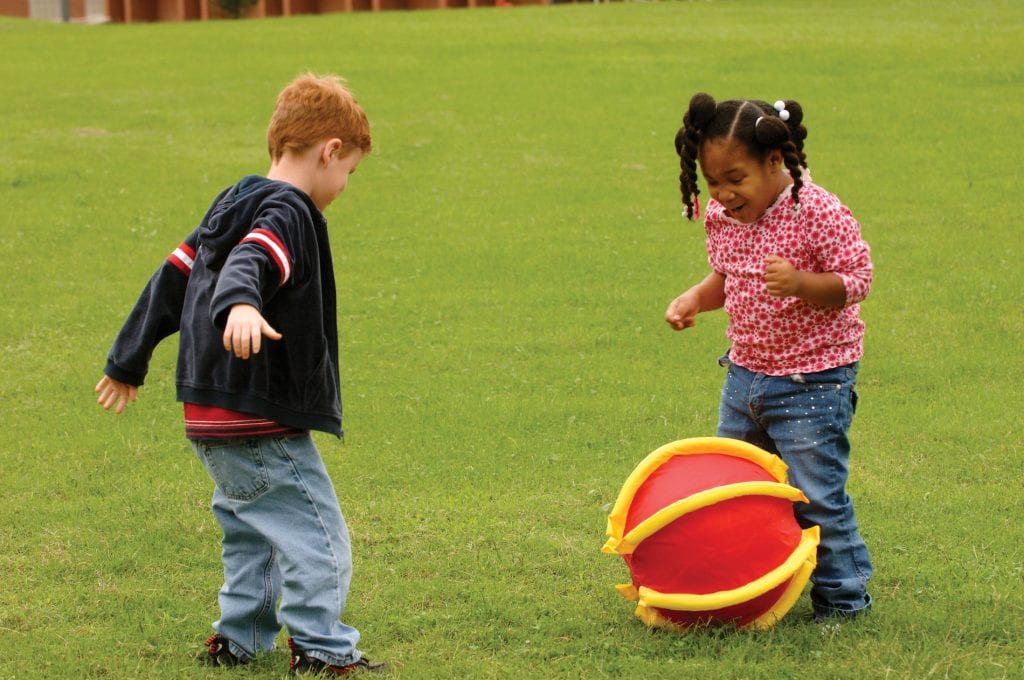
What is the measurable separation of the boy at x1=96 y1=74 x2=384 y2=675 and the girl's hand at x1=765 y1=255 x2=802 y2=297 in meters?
1.24

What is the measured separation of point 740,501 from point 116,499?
277 centimetres

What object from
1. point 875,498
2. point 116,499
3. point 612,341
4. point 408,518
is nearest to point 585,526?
point 408,518

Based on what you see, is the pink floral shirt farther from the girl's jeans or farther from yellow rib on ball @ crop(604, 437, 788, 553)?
yellow rib on ball @ crop(604, 437, 788, 553)

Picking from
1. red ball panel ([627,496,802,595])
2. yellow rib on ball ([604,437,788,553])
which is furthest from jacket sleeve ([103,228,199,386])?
red ball panel ([627,496,802,595])

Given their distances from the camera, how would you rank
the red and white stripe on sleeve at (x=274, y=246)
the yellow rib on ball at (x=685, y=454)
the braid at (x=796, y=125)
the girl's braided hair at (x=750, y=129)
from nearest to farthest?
1. the red and white stripe on sleeve at (x=274, y=246)
2. the girl's braided hair at (x=750, y=129)
3. the braid at (x=796, y=125)
4. the yellow rib on ball at (x=685, y=454)

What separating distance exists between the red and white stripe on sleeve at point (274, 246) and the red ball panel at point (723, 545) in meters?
1.36

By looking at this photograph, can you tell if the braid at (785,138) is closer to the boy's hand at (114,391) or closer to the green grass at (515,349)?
the green grass at (515,349)

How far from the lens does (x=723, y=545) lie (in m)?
3.96

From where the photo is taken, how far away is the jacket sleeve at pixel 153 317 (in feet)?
12.6

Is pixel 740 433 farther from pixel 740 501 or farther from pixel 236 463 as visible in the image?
pixel 236 463

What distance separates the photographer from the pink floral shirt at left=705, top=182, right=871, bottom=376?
13.0 feet

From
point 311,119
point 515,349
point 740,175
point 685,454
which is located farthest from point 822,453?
point 515,349

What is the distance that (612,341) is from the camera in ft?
26.1

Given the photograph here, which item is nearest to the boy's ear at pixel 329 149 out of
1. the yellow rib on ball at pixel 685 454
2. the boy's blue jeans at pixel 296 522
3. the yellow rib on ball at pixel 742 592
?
the boy's blue jeans at pixel 296 522
